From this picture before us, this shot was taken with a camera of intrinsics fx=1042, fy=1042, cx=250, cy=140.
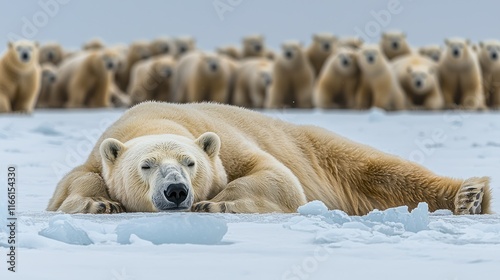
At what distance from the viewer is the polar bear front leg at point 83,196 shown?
560 cm

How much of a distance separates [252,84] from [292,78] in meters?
2.09

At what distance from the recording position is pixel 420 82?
21.3m

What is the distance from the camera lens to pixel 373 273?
3.63 meters

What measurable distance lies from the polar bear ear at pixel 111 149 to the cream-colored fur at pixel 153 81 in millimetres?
19133

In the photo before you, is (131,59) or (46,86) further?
(131,59)

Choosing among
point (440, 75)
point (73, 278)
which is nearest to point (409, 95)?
point (440, 75)

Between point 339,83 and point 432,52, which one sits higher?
point 339,83

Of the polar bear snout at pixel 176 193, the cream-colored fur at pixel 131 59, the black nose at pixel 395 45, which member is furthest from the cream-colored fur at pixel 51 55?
the polar bear snout at pixel 176 193

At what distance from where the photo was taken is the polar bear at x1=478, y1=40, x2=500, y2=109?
893 inches

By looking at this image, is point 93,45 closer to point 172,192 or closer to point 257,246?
point 172,192

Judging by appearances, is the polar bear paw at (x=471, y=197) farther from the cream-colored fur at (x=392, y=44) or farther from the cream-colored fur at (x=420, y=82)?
the cream-colored fur at (x=392, y=44)

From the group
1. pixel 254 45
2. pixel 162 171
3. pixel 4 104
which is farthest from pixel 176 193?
pixel 254 45

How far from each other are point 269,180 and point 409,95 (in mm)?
17119

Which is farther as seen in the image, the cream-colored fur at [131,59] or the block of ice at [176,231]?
the cream-colored fur at [131,59]
